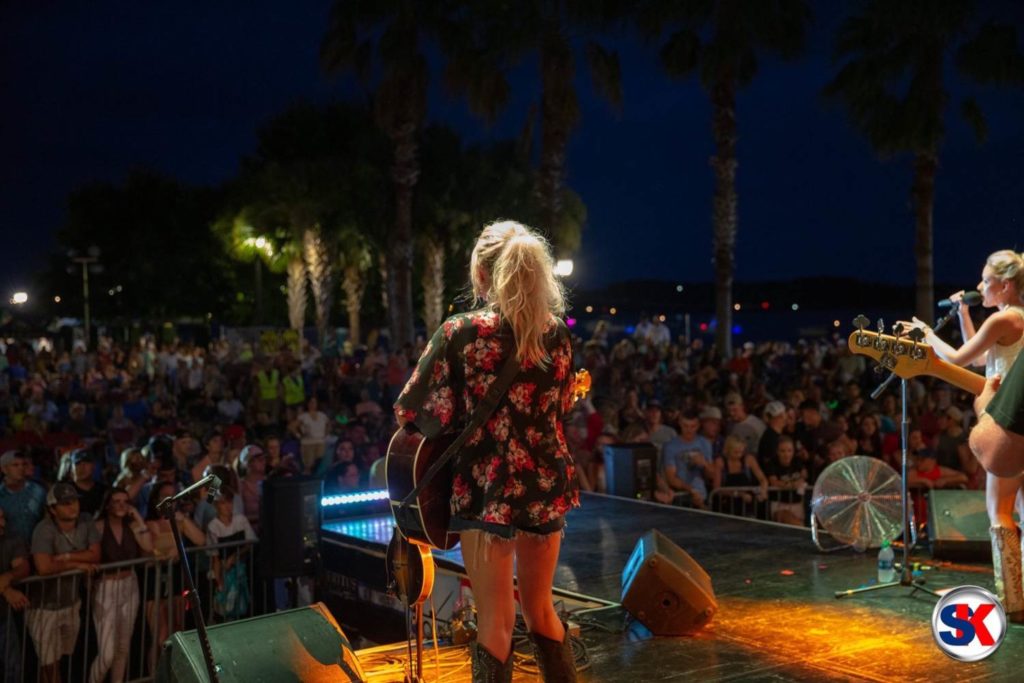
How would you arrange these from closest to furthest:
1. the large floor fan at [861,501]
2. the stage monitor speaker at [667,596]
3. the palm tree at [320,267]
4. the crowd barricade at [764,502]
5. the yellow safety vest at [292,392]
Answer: the stage monitor speaker at [667,596], the large floor fan at [861,501], the crowd barricade at [764,502], the yellow safety vest at [292,392], the palm tree at [320,267]

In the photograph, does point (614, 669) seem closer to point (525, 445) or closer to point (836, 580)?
point (525, 445)

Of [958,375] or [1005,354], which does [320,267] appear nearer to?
[958,375]

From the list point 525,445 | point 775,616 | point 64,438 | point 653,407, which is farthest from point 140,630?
point 653,407

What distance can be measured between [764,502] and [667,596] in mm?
4531

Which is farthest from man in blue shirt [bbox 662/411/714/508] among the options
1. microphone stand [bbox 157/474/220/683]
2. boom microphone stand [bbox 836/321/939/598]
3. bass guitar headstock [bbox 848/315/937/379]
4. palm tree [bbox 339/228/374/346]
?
palm tree [bbox 339/228/374/346]

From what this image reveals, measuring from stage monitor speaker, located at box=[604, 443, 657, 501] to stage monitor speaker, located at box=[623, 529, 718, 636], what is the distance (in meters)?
3.95

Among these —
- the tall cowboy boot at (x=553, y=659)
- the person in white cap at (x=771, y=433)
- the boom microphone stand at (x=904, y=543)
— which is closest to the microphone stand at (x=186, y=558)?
the tall cowboy boot at (x=553, y=659)

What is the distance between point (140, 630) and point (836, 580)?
4505mm

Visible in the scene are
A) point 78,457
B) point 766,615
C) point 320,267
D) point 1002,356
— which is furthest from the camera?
point 320,267

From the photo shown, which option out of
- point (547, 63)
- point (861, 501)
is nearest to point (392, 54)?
point (547, 63)

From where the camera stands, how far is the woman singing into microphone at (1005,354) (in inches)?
200

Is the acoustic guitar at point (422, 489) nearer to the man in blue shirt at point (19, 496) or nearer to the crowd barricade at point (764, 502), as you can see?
the man in blue shirt at point (19, 496)

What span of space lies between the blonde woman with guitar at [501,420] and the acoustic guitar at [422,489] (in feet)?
0.14

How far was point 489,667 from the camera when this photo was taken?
3506 mm
